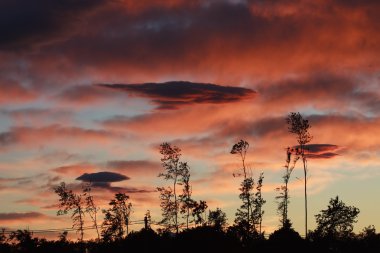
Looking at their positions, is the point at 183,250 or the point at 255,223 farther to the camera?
the point at 255,223

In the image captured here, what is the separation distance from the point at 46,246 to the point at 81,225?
24.6 metres

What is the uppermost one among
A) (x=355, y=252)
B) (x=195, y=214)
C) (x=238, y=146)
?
(x=238, y=146)

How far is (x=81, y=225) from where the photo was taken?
118312 mm

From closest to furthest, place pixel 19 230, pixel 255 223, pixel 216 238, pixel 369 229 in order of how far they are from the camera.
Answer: pixel 216 238 → pixel 19 230 → pixel 255 223 → pixel 369 229

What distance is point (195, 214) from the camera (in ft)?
405

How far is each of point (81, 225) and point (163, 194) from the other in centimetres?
1477

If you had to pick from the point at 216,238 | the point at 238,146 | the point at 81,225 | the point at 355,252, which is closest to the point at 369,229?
the point at 355,252

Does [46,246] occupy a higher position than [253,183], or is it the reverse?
[253,183]

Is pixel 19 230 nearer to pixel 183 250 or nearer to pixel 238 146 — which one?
pixel 183 250

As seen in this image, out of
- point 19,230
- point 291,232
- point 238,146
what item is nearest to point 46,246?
point 19,230

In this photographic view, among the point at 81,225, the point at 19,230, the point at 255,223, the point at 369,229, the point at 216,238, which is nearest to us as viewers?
the point at 216,238

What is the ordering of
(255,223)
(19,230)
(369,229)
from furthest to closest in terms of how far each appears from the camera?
(369,229) → (255,223) → (19,230)

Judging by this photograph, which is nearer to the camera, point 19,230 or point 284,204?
point 19,230

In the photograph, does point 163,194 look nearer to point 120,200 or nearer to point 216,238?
point 120,200
